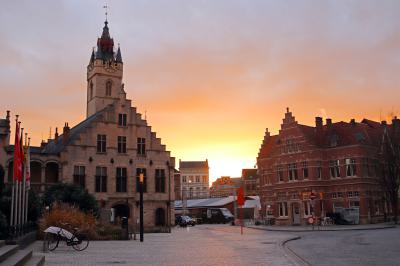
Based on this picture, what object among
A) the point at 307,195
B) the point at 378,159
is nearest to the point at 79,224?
the point at 307,195

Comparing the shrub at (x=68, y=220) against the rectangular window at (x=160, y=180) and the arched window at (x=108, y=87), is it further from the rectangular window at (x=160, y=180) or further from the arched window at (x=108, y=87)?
the arched window at (x=108, y=87)

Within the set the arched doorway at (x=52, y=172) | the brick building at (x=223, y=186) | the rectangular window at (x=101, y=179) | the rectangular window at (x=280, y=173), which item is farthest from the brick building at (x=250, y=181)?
the arched doorway at (x=52, y=172)

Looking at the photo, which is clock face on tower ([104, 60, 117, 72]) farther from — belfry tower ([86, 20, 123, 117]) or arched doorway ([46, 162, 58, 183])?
arched doorway ([46, 162, 58, 183])

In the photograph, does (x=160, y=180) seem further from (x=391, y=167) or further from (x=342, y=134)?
(x=391, y=167)

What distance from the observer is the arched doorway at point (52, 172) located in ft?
163

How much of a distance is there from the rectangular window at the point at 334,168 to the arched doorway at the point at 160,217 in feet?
65.0

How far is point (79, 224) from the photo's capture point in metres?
28.5

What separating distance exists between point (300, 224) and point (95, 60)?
4466cm

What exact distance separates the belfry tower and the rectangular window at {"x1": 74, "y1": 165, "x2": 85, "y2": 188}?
2706 cm

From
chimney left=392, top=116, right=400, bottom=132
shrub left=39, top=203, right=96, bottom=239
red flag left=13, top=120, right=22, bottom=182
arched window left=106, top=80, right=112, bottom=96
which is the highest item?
arched window left=106, top=80, right=112, bottom=96

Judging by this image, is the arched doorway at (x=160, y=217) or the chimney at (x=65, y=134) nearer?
the chimney at (x=65, y=134)

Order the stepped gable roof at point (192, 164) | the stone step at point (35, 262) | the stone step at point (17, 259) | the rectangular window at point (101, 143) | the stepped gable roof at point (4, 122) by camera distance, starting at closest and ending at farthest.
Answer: the stone step at point (17, 259) < the stone step at point (35, 262) < the stepped gable roof at point (4, 122) < the rectangular window at point (101, 143) < the stepped gable roof at point (192, 164)

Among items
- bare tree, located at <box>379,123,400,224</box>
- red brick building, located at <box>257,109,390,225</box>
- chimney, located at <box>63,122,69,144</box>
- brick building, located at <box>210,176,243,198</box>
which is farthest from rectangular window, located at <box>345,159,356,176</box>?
brick building, located at <box>210,176,243,198</box>

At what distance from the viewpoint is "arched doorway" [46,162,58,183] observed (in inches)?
1950
